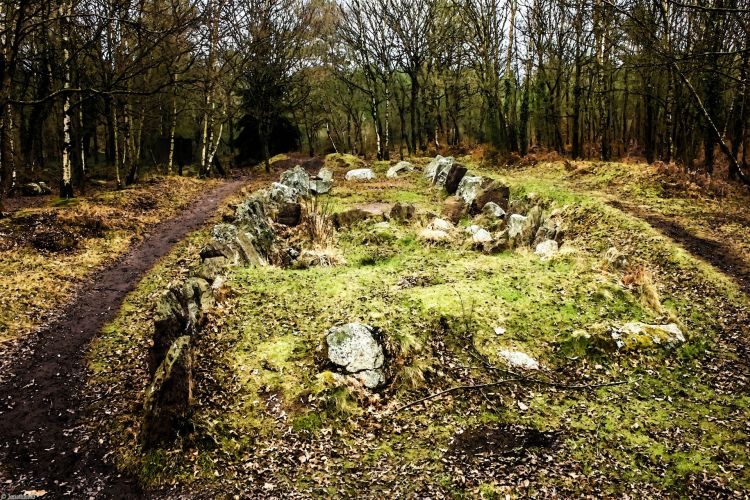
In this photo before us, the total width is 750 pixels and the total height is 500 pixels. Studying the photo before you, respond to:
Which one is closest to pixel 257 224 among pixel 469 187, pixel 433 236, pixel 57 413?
pixel 433 236

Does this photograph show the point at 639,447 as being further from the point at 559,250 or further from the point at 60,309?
the point at 60,309

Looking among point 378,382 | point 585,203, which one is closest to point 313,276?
point 378,382

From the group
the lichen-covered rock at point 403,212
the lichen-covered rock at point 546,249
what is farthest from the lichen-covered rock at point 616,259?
the lichen-covered rock at point 403,212

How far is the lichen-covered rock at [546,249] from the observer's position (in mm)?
12291

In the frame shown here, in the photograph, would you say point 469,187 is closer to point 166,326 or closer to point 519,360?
point 519,360

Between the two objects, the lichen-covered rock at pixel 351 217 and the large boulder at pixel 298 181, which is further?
the large boulder at pixel 298 181

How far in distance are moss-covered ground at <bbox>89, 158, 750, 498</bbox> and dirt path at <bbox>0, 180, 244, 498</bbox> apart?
0.36m

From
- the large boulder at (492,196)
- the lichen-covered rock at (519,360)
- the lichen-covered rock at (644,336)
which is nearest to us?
the lichen-covered rock at (519,360)

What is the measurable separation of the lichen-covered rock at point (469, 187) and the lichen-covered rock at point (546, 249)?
582 cm

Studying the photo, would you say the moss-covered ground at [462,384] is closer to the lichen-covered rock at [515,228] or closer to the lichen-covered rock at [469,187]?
the lichen-covered rock at [515,228]

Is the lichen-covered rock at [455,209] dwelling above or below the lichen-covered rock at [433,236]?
above

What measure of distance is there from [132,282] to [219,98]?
2373 cm

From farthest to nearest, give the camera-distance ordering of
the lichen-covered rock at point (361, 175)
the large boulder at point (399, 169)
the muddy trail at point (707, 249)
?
the large boulder at point (399, 169) → the lichen-covered rock at point (361, 175) → the muddy trail at point (707, 249)

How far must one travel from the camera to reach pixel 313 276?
1131 centimetres
